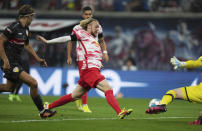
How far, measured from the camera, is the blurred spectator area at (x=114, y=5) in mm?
29547

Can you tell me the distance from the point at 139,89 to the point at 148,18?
11.9 meters

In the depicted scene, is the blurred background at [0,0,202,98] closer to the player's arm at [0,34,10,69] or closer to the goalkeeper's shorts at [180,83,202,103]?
the player's arm at [0,34,10,69]

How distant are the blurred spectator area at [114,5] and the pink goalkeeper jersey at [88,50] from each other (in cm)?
1958

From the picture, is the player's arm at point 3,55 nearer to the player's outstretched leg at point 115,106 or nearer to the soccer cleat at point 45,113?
the soccer cleat at point 45,113

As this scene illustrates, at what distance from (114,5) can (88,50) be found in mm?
21183

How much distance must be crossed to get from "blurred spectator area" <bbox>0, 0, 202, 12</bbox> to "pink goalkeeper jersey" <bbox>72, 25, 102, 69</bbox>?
64.2 feet

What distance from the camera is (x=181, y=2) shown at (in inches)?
1169

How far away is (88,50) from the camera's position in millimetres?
9633

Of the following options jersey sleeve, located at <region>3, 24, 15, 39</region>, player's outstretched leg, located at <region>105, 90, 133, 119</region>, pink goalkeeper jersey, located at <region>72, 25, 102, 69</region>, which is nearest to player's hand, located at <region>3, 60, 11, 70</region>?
jersey sleeve, located at <region>3, 24, 15, 39</region>

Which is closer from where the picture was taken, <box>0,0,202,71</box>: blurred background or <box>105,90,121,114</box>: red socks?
<box>105,90,121,114</box>: red socks

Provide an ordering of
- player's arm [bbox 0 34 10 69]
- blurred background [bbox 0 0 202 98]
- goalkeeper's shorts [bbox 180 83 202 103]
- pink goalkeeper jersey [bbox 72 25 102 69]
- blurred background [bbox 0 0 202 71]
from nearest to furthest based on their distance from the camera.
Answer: goalkeeper's shorts [bbox 180 83 202 103], player's arm [bbox 0 34 10 69], pink goalkeeper jersey [bbox 72 25 102 69], blurred background [bbox 0 0 202 98], blurred background [bbox 0 0 202 71]

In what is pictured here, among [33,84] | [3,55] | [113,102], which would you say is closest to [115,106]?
[113,102]

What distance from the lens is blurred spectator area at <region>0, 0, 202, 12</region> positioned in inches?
1163

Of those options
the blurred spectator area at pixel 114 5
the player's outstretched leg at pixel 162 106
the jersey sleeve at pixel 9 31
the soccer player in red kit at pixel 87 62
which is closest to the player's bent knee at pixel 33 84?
the soccer player in red kit at pixel 87 62
